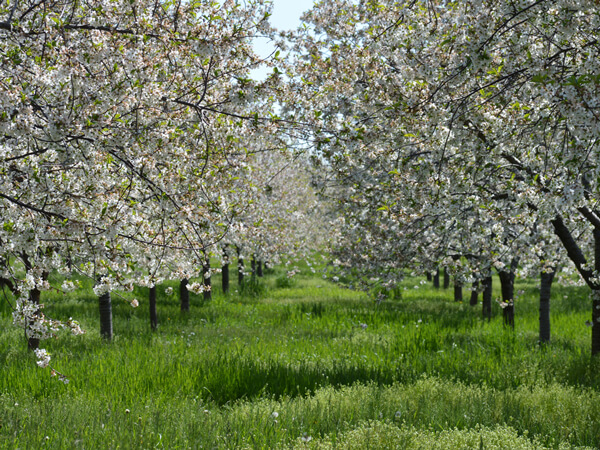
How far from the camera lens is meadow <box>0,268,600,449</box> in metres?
4.44

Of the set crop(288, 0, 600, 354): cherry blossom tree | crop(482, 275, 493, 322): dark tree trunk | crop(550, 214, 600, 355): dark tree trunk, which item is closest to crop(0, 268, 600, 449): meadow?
crop(550, 214, 600, 355): dark tree trunk

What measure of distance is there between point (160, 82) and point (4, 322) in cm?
803

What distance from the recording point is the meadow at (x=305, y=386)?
4.44 m

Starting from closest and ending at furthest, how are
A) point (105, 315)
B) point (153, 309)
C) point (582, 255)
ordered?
point (582, 255) → point (105, 315) → point (153, 309)

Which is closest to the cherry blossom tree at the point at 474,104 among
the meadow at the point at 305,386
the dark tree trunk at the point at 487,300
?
the meadow at the point at 305,386

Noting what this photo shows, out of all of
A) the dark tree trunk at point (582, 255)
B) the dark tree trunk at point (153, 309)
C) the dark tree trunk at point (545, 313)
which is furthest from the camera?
the dark tree trunk at point (153, 309)

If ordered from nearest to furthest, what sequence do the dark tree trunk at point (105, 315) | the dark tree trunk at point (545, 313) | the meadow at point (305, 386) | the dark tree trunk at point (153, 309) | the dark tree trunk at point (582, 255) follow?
the meadow at point (305, 386) → the dark tree trunk at point (582, 255) → the dark tree trunk at point (105, 315) → the dark tree trunk at point (545, 313) → the dark tree trunk at point (153, 309)

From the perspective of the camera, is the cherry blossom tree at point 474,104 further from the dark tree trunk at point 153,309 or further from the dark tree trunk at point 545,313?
the dark tree trunk at point 153,309

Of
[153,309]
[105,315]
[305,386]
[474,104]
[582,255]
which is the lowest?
[305,386]

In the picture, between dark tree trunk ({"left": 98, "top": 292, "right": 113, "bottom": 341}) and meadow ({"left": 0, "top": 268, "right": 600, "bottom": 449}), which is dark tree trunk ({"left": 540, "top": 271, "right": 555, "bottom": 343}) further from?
dark tree trunk ({"left": 98, "top": 292, "right": 113, "bottom": 341})

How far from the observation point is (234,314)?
13922 millimetres

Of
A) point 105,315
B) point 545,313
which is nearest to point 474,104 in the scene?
point 545,313

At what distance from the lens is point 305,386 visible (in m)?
6.67

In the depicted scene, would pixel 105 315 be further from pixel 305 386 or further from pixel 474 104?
pixel 474 104
